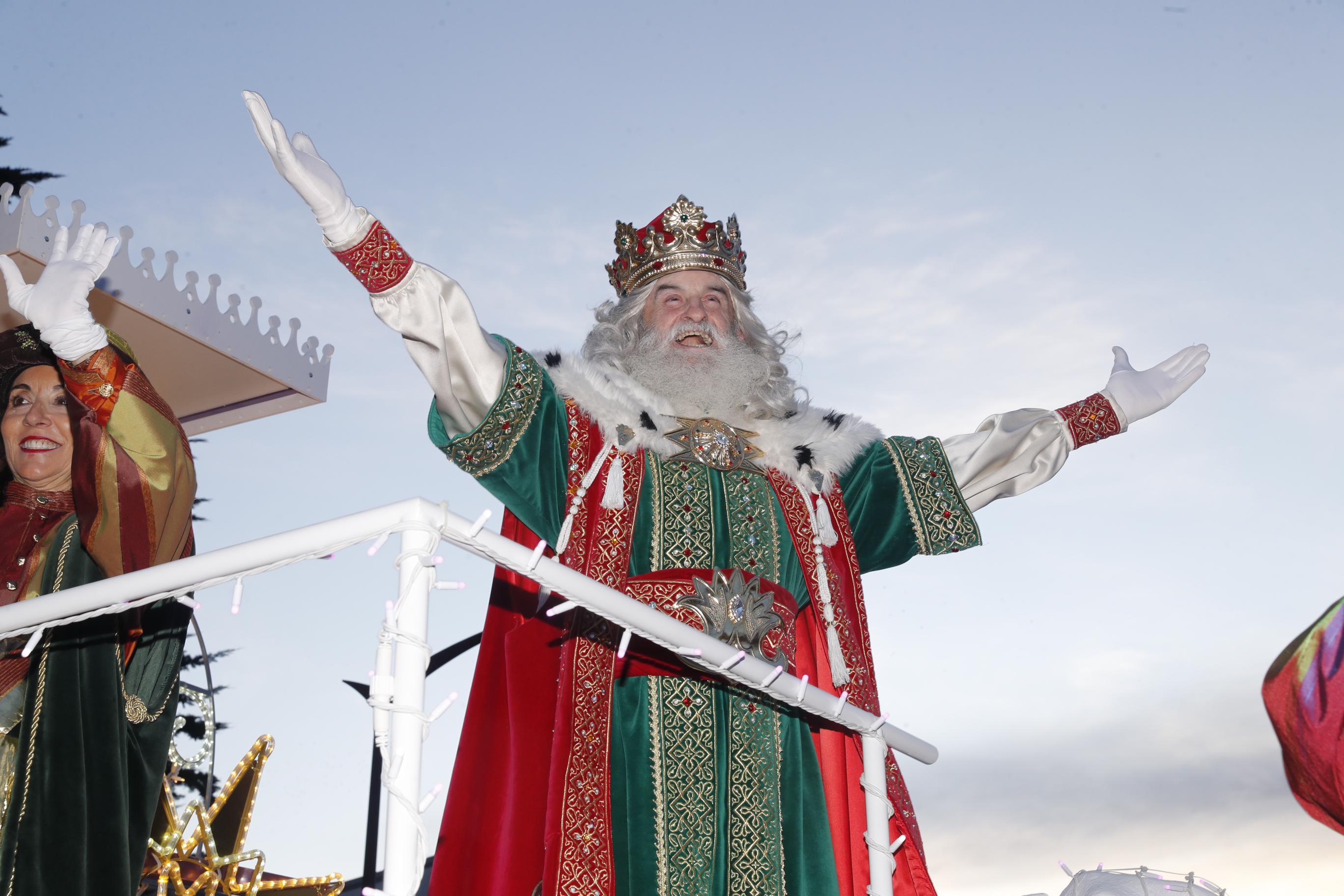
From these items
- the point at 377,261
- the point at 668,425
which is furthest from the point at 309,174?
the point at 668,425

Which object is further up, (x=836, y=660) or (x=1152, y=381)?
(x=1152, y=381)

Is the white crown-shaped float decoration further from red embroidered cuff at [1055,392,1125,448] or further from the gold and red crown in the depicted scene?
red embroidered cuff at [1055,392,1125,448]

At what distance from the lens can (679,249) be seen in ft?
15.8

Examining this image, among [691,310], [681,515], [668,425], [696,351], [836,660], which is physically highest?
[691,310]

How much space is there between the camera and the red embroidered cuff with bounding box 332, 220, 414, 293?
3703 mm

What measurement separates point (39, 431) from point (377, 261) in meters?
1.15

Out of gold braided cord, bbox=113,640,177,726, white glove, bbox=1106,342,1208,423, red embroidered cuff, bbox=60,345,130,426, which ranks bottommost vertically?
gold braided cord, bbox=113,640,177,726

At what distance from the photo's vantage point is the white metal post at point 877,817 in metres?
3.10

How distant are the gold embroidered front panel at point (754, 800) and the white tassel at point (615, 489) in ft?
2.01

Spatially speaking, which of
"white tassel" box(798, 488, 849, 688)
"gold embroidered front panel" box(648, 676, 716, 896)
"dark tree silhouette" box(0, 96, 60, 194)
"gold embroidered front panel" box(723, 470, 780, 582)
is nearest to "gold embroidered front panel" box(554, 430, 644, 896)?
"gold embroidered front panel" box(648, 676, 716, 896)

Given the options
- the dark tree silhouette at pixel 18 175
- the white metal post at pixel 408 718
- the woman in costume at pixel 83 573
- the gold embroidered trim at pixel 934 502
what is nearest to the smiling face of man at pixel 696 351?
the gold embroidered trim at pixel 934 502

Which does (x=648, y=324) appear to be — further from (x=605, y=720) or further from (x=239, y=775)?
(x=239, y=775)

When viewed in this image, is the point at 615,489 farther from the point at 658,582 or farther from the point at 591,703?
the point at 591,703

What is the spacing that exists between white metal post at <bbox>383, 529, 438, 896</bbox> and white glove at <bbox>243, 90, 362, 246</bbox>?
1779 millimetres
